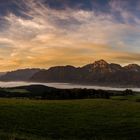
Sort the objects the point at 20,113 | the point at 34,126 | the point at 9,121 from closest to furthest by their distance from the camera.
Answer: the point at 34,126, the point at 9,121, the point at 20,113

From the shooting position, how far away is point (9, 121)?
173ft

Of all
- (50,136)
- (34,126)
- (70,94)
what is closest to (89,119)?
(34,126)

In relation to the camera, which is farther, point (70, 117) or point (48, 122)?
point (70, 117)

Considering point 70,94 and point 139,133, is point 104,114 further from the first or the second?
point 70,94

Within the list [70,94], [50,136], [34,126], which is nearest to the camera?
[50,136]

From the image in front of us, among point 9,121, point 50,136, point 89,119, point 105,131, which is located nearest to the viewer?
point 50,136

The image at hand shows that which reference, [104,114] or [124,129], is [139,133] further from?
[104,114]

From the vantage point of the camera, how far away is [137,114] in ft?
217

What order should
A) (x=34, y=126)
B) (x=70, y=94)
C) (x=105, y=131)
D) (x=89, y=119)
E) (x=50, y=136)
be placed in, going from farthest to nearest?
1. (x=70, y=94)
2. (x=89, y=119)
3. (x=34, y=126)
4. (x=105, y=131)
5. (x=50, y=136)

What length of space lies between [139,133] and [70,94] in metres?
106

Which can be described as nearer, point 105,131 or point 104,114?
point 105,131

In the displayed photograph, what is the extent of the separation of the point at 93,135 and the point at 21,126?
10.5 m

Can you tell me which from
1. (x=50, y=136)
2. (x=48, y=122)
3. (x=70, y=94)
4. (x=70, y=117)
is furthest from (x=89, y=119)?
(x=70, y=94)

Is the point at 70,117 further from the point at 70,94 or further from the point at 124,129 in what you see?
the point at 70,94
